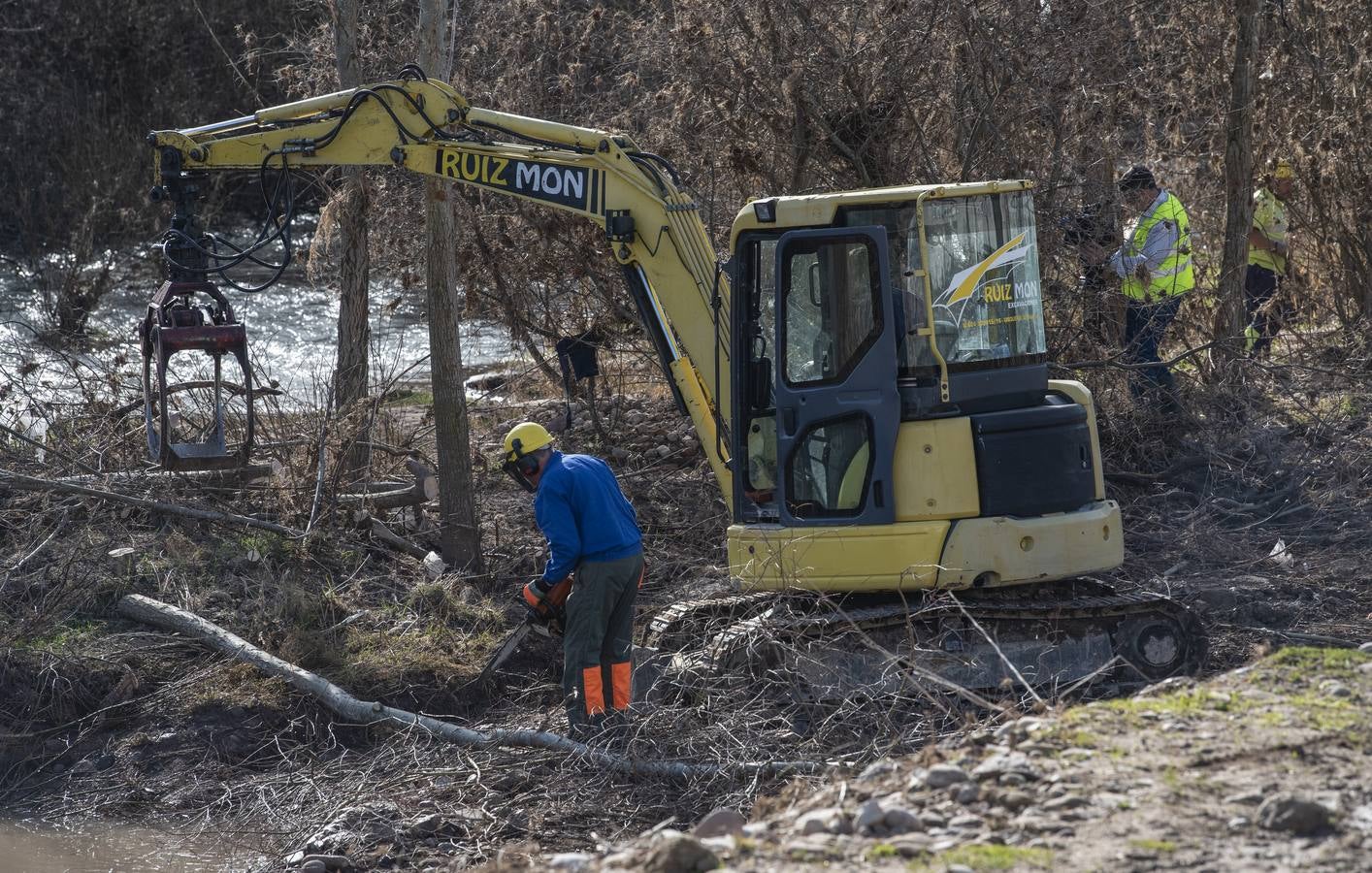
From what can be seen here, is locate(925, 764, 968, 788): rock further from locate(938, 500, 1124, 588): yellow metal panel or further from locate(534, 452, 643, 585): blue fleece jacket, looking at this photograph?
locate(534, 452, 643, 585): blue fleece jacket

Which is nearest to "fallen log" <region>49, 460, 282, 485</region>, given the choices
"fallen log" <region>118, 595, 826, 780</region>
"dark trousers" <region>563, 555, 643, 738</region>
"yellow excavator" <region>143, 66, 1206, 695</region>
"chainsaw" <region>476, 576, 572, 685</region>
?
"fallen log" <region>118, 595, 826, 780</region>

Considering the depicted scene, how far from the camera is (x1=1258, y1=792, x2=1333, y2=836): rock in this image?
438cm

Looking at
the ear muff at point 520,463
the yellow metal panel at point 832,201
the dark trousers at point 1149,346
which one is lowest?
the ear muff at point 520,463

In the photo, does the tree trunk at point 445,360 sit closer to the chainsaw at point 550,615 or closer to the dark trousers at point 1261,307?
the chainsaw at point 550,615

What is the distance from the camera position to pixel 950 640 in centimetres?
735

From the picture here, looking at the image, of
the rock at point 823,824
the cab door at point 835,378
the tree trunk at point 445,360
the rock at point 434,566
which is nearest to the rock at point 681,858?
the rock at point 823,824

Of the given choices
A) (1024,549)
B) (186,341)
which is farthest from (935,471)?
(186,341)

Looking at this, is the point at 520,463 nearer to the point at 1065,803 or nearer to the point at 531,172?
the point at 531,172

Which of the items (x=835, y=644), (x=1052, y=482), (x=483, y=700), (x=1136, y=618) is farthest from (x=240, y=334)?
(x=1136, y=618)

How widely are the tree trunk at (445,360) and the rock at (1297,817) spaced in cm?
609

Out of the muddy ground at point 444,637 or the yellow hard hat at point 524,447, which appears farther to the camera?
the yellow hard hat at point 524,447

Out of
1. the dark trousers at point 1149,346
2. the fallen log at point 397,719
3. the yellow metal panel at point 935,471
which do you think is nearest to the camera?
the fallen log at point 397,719

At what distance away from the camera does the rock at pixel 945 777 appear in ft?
16.1

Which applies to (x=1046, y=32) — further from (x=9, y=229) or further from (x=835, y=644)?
(x=9, y=229)
